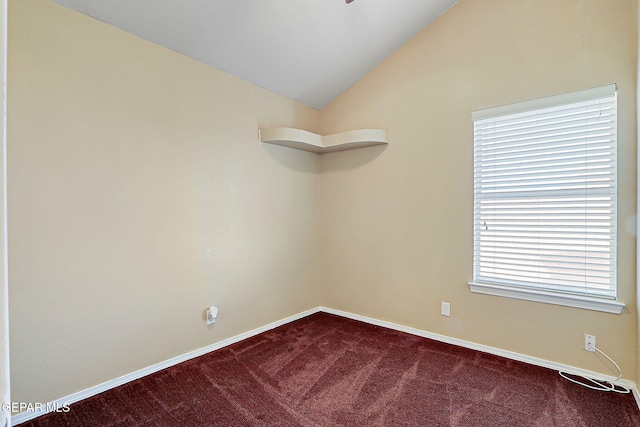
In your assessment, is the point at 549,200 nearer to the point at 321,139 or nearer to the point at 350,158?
the point at 350,158

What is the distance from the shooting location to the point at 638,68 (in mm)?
1960

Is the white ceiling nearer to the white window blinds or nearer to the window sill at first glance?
the white window blinds

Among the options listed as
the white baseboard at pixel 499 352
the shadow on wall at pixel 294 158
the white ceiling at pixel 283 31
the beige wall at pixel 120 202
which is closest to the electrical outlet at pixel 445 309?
the white baseboard at pixel 499 352

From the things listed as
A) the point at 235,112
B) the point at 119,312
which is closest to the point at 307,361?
the point at 119,312

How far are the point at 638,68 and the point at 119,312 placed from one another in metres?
3.74

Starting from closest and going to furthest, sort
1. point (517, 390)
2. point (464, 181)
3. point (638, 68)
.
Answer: point (638, 68), point (517, 390), point (464, 181)

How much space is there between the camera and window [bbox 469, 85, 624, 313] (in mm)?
2174

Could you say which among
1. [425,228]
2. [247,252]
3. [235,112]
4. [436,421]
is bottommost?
[436,421]

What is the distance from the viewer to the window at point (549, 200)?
217 centimetres

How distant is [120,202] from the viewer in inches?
83.9

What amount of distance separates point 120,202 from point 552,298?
3.19 m

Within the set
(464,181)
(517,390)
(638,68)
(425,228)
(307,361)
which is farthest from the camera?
(425,228)

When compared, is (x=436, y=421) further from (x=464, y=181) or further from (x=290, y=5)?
(x=290, y=5)

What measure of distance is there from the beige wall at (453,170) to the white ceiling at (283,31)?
0.87 ft
